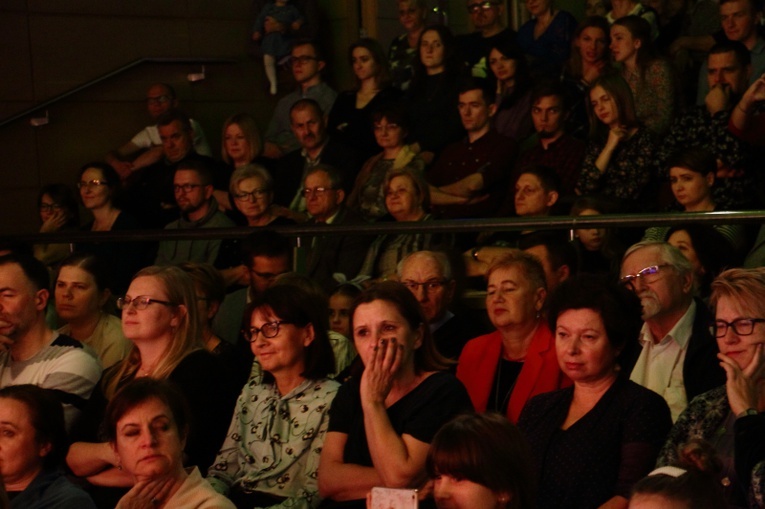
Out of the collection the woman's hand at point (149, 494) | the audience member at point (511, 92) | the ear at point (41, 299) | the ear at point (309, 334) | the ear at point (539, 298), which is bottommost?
the woman's hand at point (149, 494)

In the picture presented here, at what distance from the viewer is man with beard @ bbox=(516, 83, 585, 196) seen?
6082mm

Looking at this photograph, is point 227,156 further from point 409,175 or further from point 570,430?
point 570,430

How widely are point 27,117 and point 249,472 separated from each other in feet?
16.6

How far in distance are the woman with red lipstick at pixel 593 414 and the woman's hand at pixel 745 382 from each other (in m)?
0.24

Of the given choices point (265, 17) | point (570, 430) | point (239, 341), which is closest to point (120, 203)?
point (265, 17)

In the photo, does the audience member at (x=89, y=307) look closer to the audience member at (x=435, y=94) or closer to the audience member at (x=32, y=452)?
the audience member at (x=32, y=452)

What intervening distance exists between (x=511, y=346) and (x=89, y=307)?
177 cm

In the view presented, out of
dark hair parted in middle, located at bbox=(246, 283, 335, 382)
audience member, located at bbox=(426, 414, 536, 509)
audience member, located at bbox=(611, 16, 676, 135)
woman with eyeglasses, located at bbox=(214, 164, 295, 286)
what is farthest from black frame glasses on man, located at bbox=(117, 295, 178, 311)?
audience member, located at bbox=(611, 16, 676, 135)

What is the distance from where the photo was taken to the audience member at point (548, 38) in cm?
736

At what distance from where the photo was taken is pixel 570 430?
3424 millimetres

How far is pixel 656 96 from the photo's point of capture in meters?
6.18

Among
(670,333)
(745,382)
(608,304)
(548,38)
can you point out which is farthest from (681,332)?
(548,38)

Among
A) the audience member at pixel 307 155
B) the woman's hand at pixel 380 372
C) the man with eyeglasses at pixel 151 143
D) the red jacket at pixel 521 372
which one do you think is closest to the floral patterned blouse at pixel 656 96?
the audience member at pixel 307 155

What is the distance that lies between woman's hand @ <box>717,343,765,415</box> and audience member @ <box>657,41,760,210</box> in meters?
2.14
